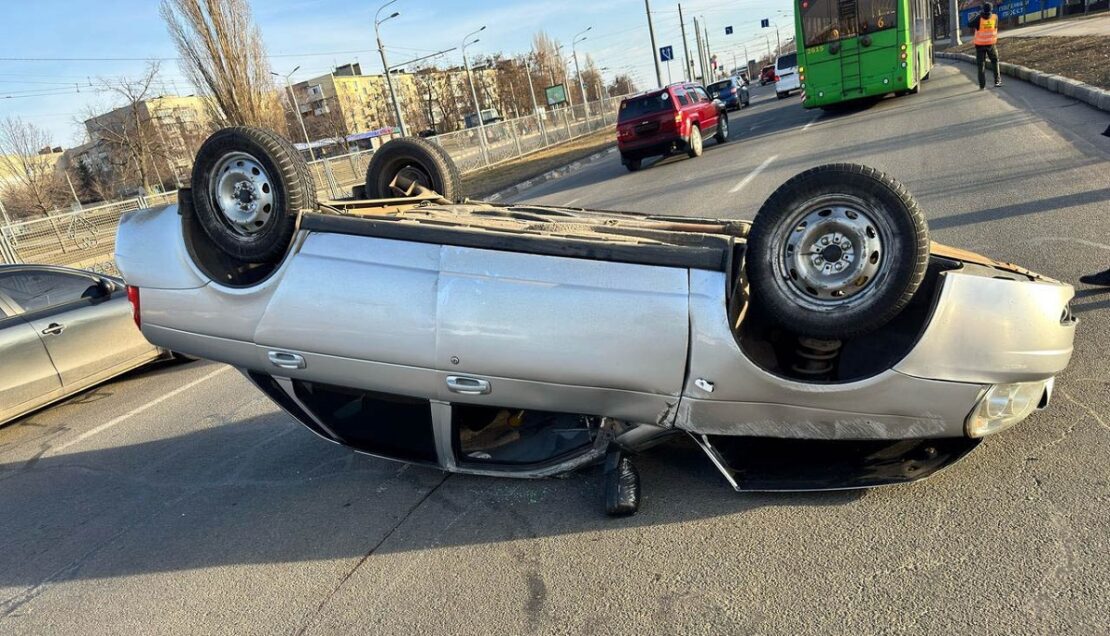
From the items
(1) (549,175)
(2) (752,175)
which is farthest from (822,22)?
(2) (752,175)

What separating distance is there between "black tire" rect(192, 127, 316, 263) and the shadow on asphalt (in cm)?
136

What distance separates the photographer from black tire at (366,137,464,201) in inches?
192

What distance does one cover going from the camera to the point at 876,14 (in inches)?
706

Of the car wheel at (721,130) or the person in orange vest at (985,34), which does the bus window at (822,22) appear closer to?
the person in orange vest at (985,34)

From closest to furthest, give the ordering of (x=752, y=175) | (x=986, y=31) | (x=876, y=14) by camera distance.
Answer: (x=752, y=175)
(x=986, y=31)
(x=876, y=14)

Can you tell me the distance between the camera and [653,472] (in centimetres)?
356

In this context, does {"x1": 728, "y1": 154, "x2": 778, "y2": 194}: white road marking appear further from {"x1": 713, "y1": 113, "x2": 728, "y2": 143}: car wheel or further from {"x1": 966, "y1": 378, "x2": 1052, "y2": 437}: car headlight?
{"x1": 966, "y1": 378, "x2": 1052, "y2": 437}: car headlight

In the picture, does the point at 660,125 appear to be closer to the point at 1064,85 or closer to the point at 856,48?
the point at 856,48

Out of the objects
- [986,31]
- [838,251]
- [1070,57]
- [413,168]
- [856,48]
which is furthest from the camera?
[1070,57]

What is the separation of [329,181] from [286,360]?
24499mm

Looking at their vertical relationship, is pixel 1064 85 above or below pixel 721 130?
below

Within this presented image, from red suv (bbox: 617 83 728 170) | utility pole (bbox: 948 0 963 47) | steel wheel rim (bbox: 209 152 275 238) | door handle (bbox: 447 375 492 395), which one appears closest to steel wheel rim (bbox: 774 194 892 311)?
door handle (bbox: 447 375 492 395)

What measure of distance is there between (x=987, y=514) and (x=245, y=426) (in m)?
4.56

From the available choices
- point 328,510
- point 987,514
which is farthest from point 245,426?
point 987,514
